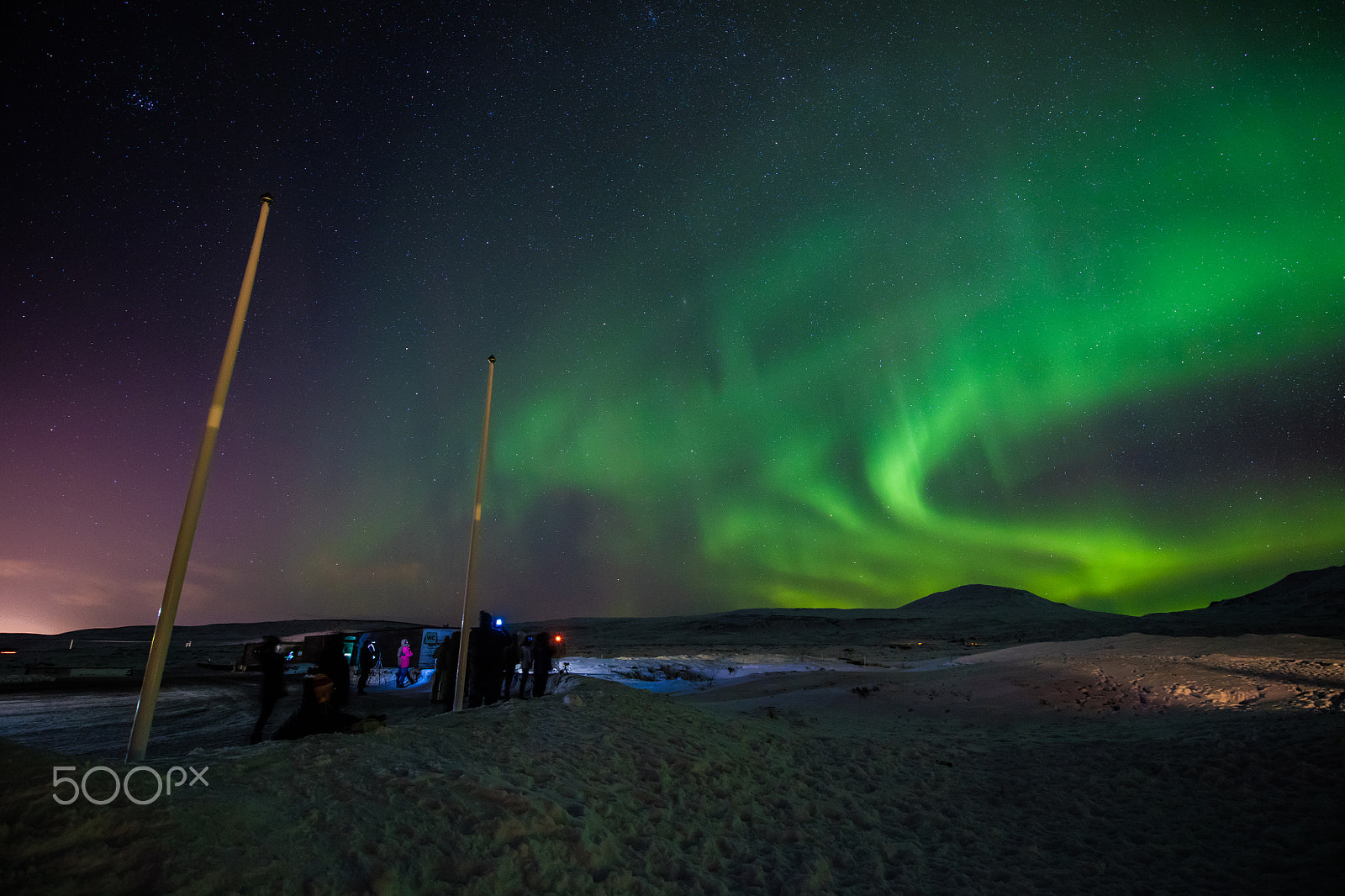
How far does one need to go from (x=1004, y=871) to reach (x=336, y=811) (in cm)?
670

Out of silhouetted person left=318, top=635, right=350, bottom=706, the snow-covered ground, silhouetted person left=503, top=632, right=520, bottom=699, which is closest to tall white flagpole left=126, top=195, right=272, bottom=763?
the snow-covered ground

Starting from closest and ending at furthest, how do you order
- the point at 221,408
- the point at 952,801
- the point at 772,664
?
the point at 221,408, the point at 952,801, the point at 772,664

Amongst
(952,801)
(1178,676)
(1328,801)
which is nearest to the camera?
(1328,801)

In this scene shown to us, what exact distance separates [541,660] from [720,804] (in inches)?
418

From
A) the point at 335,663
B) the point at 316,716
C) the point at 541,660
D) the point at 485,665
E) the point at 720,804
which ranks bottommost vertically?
the point at 720,804

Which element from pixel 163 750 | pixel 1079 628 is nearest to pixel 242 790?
pixel 163 750

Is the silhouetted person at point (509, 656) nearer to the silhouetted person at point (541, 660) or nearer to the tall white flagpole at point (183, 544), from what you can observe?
the silhouetted person at point (541, 660)

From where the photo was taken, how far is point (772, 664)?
113ft

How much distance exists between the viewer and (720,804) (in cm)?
766

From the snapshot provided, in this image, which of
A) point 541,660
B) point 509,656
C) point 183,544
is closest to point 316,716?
point 183,544

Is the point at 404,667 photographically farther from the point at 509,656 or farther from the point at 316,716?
the point at 316,716

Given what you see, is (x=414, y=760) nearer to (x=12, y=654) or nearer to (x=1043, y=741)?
(x=1043, y=741)

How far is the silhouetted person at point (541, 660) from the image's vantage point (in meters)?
17.2

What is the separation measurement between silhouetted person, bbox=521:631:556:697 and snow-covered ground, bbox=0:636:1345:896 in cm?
486
